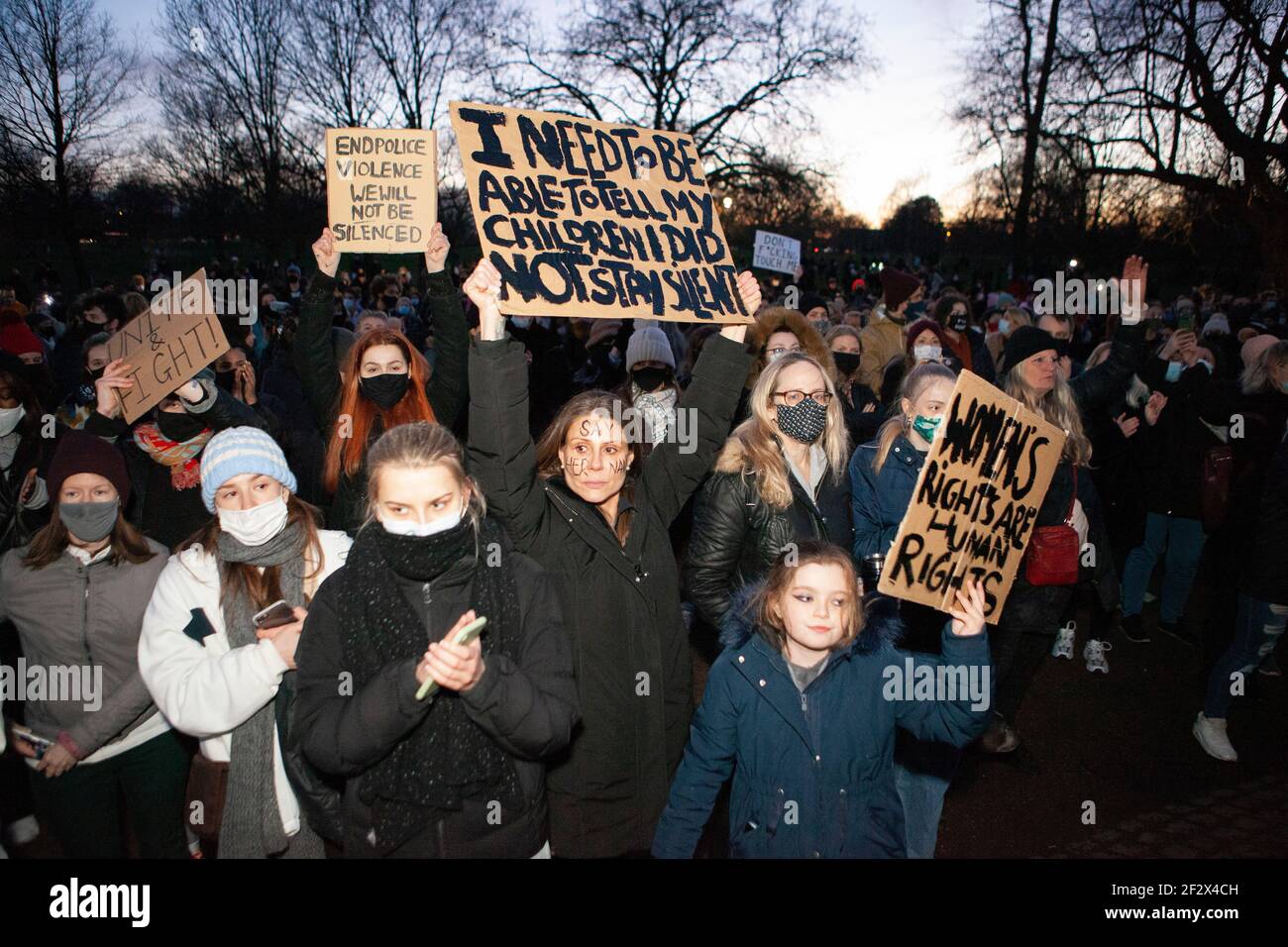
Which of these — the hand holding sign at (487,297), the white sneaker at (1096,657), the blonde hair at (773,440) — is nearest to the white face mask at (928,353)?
the white sneaker at (1096,657)

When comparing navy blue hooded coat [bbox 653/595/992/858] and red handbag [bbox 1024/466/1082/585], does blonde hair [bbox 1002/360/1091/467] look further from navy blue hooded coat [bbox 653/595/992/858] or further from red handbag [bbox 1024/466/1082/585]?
navy blue hooded coat [bbox 653/595/992/858]

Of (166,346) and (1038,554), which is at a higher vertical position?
(166,346)

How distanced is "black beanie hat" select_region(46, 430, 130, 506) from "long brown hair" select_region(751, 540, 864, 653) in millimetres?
2437

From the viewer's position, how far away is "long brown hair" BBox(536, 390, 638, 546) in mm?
3104

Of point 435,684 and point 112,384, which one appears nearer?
point 435,684

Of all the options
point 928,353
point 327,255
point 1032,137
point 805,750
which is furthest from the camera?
point 1032,137

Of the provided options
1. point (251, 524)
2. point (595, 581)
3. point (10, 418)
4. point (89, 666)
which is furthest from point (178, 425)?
point (595, 581)

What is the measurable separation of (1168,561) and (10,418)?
733 centimetres

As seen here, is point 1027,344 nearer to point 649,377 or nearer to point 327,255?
point 649,377

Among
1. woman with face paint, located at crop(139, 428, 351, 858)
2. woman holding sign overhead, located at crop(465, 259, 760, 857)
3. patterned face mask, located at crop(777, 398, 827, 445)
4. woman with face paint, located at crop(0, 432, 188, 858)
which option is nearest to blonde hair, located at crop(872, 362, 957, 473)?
patterned face mask, located at crop(777, 398, 827, 445)

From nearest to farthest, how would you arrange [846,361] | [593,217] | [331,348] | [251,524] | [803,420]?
[251,524]
[593,217]
[803,420]
[331,348]
[846,361]

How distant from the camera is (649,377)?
5.70 metres
